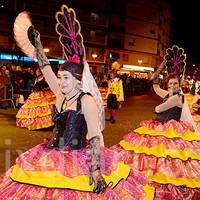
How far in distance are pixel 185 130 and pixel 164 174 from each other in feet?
3.09

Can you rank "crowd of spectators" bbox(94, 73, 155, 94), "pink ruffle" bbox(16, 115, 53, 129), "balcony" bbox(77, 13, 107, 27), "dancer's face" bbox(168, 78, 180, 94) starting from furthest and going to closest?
"balcony" bbox(77, 13, 107, 27) < "crowd of spectators" bbox(94, 73, 155, 94) < "pink ruffle" bbox(16, 115, 53, 129) < "dancer's face" bbox(168, 78, 180, 94)

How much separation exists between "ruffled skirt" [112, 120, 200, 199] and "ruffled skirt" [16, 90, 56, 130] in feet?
15.1

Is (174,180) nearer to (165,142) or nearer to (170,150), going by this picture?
(170,150)

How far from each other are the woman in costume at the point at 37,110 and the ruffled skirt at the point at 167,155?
15.1ft

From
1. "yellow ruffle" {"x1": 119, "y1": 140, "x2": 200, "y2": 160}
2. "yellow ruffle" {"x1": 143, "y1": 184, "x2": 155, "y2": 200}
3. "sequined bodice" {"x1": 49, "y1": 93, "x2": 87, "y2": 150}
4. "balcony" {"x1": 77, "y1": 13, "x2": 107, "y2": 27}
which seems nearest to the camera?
"sequined bodice" {"x1": 49, "y1": 93, "x2": 87, "y2": 150}

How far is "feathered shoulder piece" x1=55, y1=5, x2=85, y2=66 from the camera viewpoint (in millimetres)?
2539

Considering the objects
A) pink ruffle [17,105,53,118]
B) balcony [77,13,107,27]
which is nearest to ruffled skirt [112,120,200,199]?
pink ruffle [17,105,53,118]

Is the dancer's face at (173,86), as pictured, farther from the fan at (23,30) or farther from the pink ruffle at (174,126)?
the fan at (23,30)

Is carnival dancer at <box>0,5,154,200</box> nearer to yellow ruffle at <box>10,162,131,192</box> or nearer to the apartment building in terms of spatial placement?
yellow ruffle at <box>10,162,131,192</box>

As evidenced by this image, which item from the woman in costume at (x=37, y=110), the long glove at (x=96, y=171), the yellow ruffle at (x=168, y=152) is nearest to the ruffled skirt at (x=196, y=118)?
the yellow ruffle at (x=168, y=152)

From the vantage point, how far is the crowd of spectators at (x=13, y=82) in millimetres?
12757

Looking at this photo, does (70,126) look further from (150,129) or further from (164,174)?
(150,129)

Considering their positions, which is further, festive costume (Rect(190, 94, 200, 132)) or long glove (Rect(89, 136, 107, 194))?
festive costume (Rect(190, 94, 200, 132))

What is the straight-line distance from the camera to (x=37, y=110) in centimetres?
877
